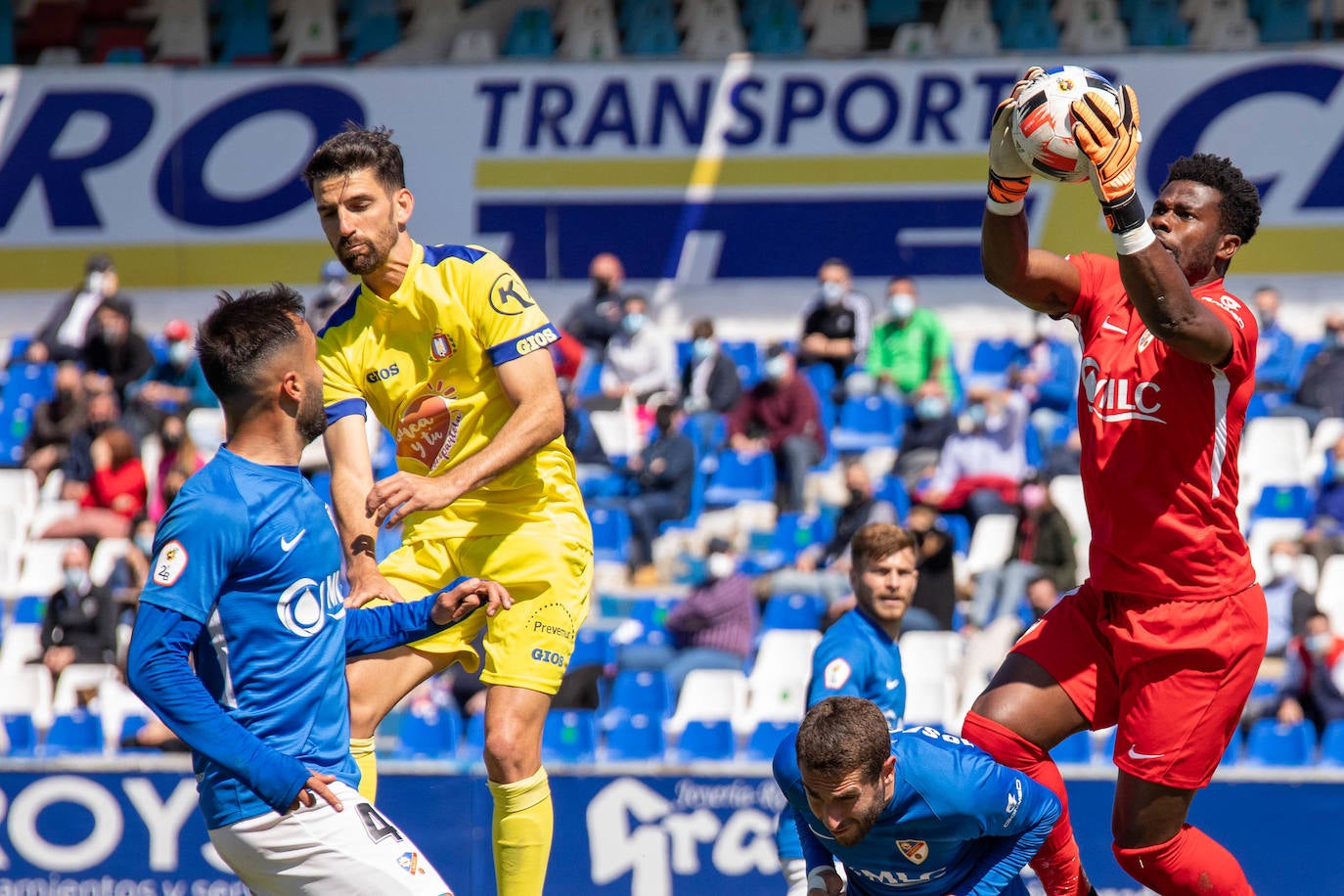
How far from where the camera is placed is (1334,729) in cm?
842

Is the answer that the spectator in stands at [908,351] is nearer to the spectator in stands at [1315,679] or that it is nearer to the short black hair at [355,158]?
the spectator in stands at [1315,679]

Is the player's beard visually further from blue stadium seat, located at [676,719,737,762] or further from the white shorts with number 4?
blue stadium seat, located at [676,719,737,762]

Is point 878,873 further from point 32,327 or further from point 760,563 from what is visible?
point 32,327

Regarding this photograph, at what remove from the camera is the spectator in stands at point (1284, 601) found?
31.9ft

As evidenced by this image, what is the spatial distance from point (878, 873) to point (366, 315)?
213 cm

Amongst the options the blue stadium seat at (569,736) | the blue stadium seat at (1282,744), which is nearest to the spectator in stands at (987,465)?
the blue stadium seat at (1282,744)

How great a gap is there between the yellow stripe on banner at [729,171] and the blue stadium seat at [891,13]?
1.70 meters

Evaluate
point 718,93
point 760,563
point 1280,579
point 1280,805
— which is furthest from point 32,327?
point 1280,805

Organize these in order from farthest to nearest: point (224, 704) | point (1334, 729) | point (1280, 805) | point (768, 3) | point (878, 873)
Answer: point (768, 3)
point (1334, 729)
point (1280, 805)
point (878, 873)
point (224, 704)

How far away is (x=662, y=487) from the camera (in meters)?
11.9

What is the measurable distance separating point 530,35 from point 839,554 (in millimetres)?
7671

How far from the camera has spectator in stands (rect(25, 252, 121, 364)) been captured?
555 inches

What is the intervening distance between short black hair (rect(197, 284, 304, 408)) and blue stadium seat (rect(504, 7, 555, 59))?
12.9 metres

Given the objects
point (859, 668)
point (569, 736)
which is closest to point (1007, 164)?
point (859, 668)
